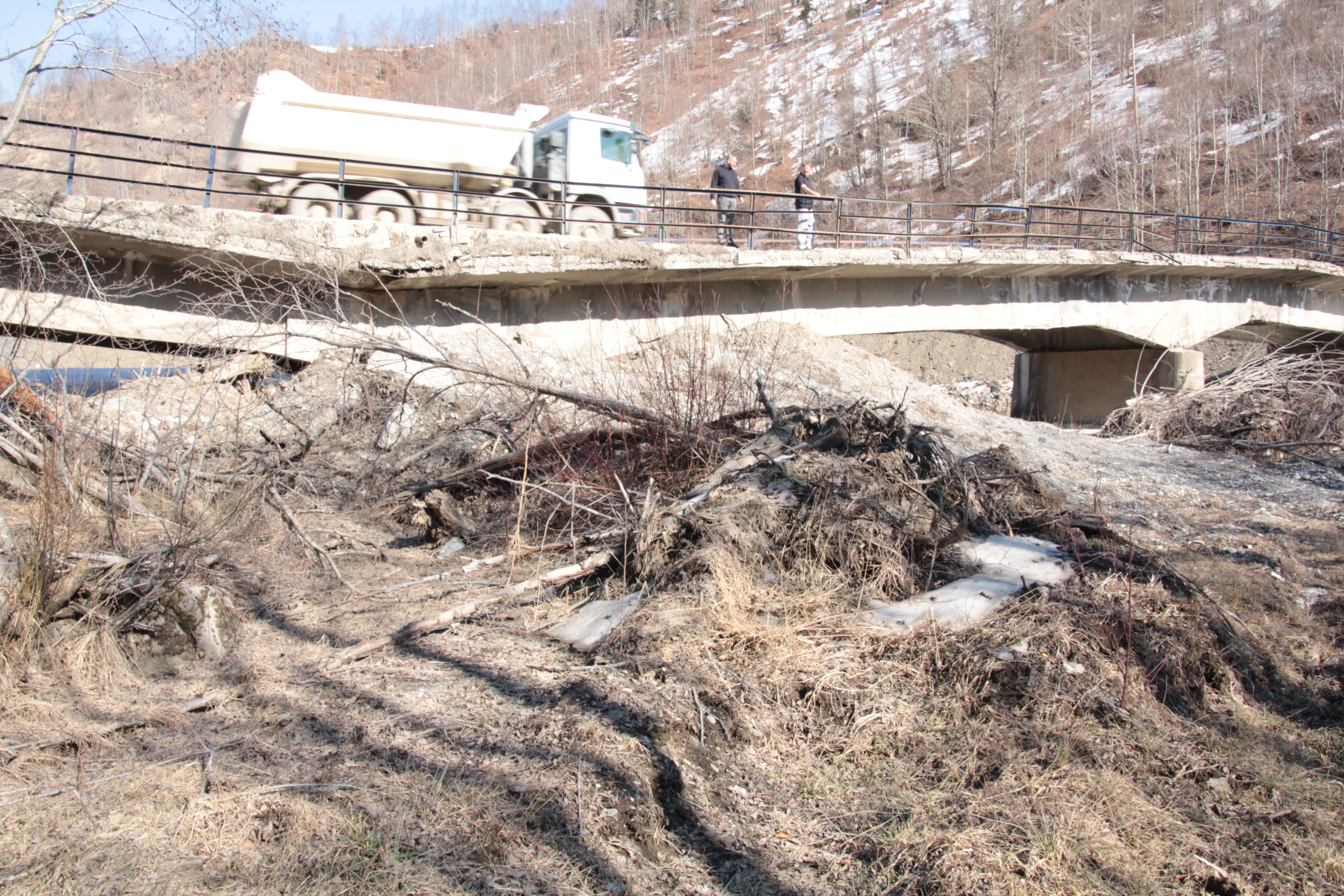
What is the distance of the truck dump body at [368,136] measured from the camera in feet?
42.2

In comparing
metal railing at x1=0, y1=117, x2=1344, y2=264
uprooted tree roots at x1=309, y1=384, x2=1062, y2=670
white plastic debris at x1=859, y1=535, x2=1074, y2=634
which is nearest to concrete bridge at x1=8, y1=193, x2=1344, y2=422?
metal railing at x1=0, y1=117, x2=1344, y2=264

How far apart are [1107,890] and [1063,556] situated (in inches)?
111

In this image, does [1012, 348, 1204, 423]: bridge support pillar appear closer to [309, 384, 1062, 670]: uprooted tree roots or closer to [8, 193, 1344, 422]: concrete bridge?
[8, 193, 1344, 422]: concrete bridge

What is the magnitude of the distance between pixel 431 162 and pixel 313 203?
2091 mm

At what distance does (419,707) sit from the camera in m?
3.69

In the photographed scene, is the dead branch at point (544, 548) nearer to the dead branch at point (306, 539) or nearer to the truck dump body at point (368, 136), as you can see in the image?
the dead branch at point (306, 539)

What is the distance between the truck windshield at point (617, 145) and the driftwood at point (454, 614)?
12148 mm

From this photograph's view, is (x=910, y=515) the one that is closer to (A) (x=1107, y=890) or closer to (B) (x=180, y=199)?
(A) (x=1107, y=890)

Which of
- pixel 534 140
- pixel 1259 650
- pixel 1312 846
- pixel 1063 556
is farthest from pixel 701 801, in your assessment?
pixel 534 140

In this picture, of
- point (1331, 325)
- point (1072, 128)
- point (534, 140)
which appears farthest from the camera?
point (1072, 128)

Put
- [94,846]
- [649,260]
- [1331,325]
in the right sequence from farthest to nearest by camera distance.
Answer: [1331,325] → [649,260] → [94,846]

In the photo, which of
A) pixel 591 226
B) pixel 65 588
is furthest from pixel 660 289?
pixel 65 588

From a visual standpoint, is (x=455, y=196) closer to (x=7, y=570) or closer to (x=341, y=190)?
(x=341, y=190)

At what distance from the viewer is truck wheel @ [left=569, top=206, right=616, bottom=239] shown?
14.4 meters
